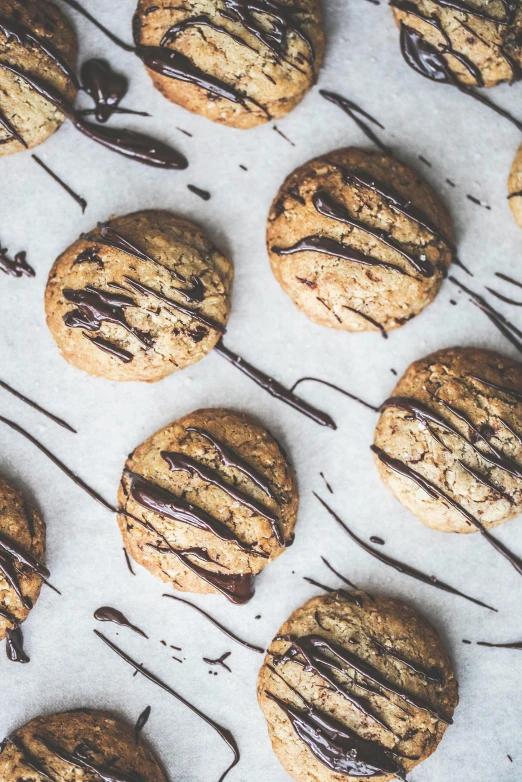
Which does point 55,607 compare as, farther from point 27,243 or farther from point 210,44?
point 210,44

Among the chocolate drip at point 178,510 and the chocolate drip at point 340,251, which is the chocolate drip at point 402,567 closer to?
the chocolate drip at point 178,510

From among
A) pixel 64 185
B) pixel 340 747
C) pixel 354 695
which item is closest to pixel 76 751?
pixel 340 747

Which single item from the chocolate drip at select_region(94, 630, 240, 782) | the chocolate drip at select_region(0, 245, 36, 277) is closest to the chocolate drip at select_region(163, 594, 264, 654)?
the chocolate drip at select_region(94, 630, 240, 782)

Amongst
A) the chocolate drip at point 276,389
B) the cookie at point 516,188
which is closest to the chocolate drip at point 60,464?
the chocolate drip at point 276,389

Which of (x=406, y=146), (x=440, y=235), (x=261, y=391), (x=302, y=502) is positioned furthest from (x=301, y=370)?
(x=406, y=146)

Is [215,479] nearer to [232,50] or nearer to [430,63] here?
[232,50]

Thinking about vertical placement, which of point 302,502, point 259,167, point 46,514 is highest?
point 259,167
